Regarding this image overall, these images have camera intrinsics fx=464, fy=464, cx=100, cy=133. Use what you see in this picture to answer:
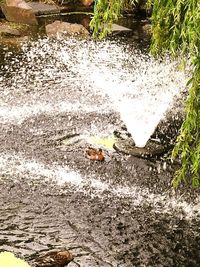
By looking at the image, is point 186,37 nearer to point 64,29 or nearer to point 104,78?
point 104,78

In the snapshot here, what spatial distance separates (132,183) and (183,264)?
7.16 feet

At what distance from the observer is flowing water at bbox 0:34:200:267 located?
20.5 feet

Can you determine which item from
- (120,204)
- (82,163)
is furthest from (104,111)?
(120,204)

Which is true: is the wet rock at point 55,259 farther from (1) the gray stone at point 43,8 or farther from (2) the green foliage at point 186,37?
(1) the gray stone at point 43,8

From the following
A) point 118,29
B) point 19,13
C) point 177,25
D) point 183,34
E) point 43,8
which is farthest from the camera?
point 43,8

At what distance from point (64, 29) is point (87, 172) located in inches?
480

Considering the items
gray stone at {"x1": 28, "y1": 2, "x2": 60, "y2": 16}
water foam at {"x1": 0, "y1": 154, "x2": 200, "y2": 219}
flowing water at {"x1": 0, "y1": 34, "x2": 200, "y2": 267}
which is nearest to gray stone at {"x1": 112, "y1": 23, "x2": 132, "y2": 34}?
gray stone at {"x1": 28, "y1": 2, "x2": 60, "y2": 16}

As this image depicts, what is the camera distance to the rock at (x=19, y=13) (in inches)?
791

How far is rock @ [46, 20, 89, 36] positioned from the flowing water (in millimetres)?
4489

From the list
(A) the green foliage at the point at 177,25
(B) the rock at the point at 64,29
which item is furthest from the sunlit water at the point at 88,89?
(A) the green foliage at the point at 177,25

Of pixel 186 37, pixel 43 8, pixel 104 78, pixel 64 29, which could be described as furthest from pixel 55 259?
pixel 43 8

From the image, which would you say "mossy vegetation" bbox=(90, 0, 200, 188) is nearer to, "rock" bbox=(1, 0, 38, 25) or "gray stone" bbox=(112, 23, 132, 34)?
"gray stone" bbox=(112, 23, 132, 34)

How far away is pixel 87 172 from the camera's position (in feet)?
26.9

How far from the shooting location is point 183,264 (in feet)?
19.5
